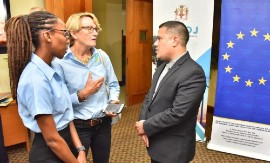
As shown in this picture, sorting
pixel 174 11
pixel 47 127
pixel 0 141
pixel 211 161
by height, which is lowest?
pixel 211 161

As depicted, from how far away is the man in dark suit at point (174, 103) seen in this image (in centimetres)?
154

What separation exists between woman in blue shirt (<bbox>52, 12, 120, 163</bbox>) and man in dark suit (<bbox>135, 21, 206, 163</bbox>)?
294 mm

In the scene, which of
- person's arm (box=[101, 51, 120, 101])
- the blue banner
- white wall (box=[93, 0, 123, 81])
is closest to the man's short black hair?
person's arm (box=[101, 51, 120, 101])

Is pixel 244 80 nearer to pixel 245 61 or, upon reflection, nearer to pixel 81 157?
pixel 245 61

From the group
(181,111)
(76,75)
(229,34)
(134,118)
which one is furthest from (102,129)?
(134,118)

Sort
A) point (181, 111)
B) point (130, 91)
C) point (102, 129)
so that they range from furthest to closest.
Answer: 1. point (130, 91)
2. point (102, 129)
3. point (181, 111)

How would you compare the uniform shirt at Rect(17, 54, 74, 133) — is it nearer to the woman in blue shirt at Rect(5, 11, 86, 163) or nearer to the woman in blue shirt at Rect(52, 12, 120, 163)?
the woman in blue shirt at Rect(5, 11, 86, 163)

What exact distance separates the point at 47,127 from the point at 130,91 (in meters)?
3.91

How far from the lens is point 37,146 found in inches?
47.4

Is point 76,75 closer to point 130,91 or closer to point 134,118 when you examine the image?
point 134,118

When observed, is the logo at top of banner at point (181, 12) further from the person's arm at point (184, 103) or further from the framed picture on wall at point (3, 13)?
the framed picture on wall at point (3, 13)

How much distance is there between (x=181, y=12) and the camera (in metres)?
3.18

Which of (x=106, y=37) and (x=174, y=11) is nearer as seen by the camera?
(x=174, y=11)

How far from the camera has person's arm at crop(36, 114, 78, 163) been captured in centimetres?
110
